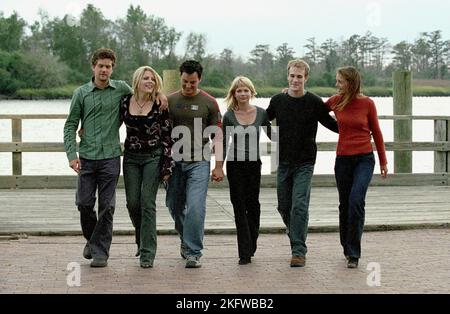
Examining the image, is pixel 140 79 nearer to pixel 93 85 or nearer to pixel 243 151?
pixel 93 85

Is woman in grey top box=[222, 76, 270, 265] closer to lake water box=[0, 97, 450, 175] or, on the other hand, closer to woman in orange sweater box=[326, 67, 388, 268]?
lake water box=[0, 97, 450, 175]

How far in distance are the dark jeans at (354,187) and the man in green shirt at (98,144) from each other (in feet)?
6.11

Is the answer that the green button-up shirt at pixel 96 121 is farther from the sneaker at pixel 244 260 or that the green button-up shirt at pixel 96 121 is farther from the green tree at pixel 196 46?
the green tree at pixel 196 46

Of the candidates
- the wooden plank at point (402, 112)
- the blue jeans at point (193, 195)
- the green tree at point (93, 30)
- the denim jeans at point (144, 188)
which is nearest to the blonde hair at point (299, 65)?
the blue jeans at point (193, 195)

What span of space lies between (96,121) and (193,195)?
984 mm

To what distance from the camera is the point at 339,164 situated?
863 cm

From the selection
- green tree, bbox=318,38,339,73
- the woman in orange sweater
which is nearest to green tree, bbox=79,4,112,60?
green tree, bbox=318,38,339,73

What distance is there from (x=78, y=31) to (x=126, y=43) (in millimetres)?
12055

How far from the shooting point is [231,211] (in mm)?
11875

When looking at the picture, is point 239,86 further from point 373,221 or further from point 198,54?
point 198,54

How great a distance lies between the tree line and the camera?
3197cm

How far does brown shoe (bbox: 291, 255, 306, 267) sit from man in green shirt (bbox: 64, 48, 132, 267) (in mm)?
1495
